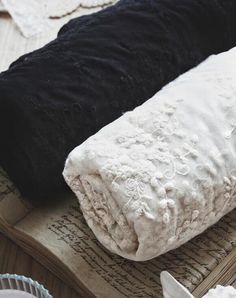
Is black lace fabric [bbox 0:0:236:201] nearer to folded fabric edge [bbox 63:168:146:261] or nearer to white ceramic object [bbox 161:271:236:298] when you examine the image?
folded fabric edge [bbox 63:168:146:261]

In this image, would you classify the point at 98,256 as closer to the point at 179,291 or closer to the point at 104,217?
the point at 104,217

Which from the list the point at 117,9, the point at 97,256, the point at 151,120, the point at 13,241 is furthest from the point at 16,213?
the point at 117,9

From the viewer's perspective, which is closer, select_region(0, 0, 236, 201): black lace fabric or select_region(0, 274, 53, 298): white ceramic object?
select_region(0, 274, 53, 298): white ceramic object

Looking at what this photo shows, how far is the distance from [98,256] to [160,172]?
0.63ft

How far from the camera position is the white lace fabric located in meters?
0.76

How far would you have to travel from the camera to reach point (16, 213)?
96cm

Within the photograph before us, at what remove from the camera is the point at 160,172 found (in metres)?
0.77

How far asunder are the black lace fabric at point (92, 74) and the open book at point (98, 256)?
0.15 feet

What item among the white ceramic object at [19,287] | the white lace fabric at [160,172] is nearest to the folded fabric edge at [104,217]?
the white lace fabric at [160,172]

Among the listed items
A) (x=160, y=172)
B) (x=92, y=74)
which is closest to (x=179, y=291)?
(x=160, y=172)

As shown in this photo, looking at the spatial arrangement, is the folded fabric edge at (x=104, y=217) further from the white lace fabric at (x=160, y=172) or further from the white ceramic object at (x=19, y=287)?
the white ceramic object at (x=19, y=287)

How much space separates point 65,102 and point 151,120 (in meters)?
0.16

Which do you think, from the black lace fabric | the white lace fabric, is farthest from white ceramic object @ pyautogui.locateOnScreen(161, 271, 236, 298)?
the black lace fabric

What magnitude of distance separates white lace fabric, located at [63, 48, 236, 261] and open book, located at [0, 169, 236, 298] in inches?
1.8
